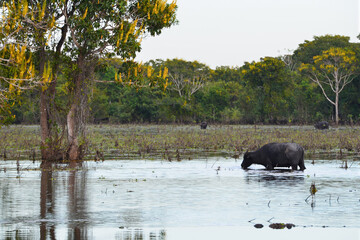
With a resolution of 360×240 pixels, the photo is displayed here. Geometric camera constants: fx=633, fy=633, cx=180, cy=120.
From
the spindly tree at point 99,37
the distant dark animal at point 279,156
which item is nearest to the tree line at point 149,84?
the spindly tree at point 99,37

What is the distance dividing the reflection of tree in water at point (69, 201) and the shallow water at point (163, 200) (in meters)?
0.02

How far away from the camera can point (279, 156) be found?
22.2m

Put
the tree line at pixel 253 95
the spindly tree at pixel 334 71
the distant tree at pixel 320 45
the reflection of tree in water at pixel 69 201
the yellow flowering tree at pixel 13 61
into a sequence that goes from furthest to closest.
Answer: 1. the distant tree at pixel 320 45
2. the tree line at pixel 253 95
3. the spindly tree at pixel 334 71
4. the yellow flowering tree at pixel 13 61
5. the reflection of tree in water at pixel 69 201

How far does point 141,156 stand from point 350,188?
45.2 feet

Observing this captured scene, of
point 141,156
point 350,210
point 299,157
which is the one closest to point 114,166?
point 141,156

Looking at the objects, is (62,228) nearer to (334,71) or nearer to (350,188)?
(350,188)

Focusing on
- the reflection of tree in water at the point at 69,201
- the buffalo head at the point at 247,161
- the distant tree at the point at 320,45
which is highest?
the distant tree at the point at 320,45

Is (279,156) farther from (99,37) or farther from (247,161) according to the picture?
(99,37)

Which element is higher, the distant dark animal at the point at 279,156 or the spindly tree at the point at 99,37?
the spindly tree at the point at 99,37

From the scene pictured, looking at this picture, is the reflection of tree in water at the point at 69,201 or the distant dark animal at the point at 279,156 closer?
the reflection of tree in water at the point at 69,201

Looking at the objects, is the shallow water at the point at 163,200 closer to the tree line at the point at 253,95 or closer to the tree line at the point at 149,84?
the tree line at the point at 149,84

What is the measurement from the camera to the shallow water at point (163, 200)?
37.3 ft

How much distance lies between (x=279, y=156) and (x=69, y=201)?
382 inches

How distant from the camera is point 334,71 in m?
74.1
